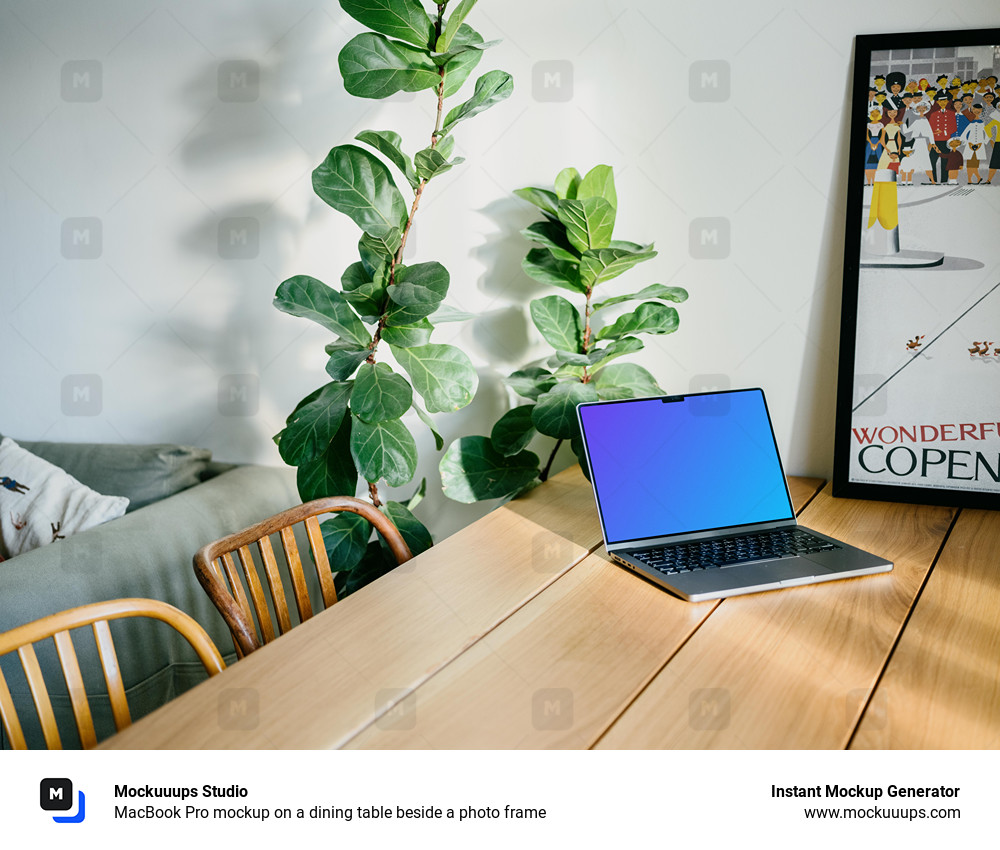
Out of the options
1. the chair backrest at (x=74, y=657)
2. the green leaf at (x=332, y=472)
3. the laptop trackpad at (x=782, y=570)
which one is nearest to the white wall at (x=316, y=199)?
the green leaf at (x=332, y=472)

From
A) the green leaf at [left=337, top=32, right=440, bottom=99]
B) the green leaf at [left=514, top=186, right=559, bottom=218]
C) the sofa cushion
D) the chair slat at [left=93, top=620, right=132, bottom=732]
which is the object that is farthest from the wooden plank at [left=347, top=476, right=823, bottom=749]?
the sofa cushion

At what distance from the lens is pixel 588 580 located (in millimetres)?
1155

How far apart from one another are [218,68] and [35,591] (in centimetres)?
122

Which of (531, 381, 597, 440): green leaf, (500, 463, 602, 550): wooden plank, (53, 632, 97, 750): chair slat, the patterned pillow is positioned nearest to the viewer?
(53, 632, 97, 750): chair slat

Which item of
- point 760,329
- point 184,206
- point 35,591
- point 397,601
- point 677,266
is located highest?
point 184,206

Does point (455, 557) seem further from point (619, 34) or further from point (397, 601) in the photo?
point (619, 34)

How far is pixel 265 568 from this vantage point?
1.21m

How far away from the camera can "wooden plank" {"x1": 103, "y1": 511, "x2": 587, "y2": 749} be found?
2.62 feet

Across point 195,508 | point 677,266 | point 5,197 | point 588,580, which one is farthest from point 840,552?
point 5,197

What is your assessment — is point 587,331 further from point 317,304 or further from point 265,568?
point 265,568

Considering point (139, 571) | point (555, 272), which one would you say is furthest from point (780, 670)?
point (139, 571)

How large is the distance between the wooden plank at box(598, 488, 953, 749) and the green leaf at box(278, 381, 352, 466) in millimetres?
766
